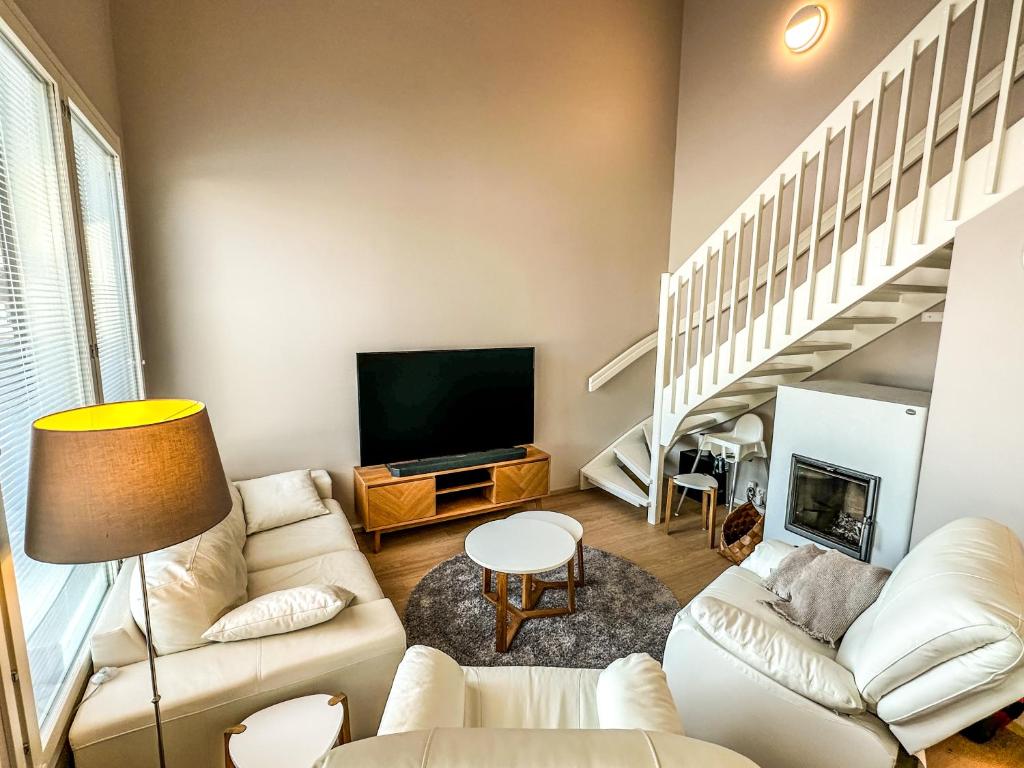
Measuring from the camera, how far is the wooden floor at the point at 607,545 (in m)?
3.00

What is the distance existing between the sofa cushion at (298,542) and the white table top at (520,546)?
68cm

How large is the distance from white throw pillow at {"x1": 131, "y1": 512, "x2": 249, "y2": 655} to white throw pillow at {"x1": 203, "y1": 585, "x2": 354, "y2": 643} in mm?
55

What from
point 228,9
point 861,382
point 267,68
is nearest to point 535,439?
point 861,382

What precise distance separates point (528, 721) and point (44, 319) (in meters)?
1.80

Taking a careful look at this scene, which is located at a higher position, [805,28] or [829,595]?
[805,28]

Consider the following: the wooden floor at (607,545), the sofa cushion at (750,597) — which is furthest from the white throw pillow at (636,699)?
the wooden floor at (607,545)

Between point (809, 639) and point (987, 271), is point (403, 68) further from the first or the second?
point (809, 639)

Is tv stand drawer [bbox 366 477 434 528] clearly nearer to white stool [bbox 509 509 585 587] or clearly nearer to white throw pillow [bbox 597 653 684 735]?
white stool [bbox 509 509 585 587]

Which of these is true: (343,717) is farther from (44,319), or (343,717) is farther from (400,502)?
(400,502)

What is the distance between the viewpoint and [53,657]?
4.67 ft

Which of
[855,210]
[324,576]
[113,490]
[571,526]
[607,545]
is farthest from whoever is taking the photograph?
[607,545]

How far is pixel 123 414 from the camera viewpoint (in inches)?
52.4

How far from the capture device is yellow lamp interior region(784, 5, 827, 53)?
3340 mm

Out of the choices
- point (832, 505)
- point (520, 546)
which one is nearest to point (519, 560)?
point (520, 546)
